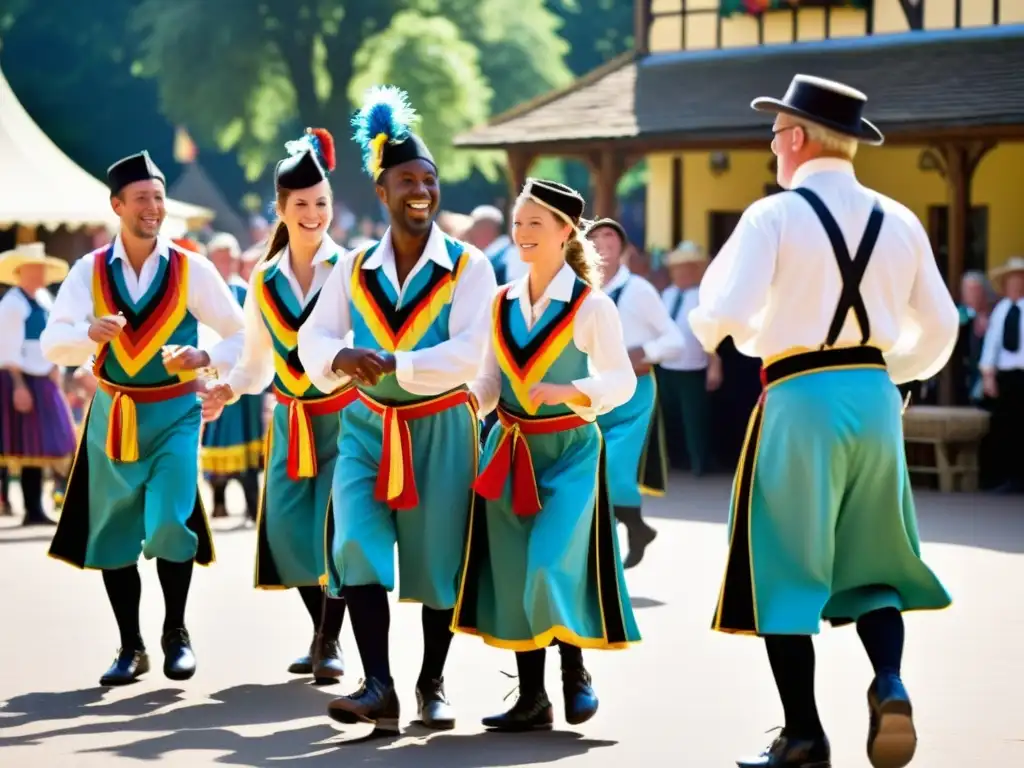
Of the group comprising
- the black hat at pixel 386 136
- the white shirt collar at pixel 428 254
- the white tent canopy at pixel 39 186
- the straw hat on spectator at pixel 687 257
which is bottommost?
the white shirt collar at pixel 428 254

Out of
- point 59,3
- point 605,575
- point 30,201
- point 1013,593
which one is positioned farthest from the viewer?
point 59,3

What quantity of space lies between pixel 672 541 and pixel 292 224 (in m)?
5.68

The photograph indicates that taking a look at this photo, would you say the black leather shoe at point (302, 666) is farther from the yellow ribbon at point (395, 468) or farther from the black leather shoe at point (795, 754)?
the black leather shoe at point (795, 754)

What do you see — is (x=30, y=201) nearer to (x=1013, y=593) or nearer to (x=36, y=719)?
(x=1013, y=593)

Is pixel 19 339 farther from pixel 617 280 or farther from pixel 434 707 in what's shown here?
pixel 434 707

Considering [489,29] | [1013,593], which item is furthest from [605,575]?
[489,29]

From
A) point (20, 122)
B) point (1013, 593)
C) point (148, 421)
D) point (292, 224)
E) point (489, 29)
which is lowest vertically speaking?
point (1013, 593)

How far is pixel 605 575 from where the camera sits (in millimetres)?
7602

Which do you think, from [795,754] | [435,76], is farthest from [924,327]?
[435,76]

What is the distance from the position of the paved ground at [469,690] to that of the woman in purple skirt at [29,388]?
353 centimetres

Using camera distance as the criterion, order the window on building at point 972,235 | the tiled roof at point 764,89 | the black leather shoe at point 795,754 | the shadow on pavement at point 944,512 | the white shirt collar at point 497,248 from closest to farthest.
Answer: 1. the black leather shoe at point 795,754
2. the shadow on pavement at point 944,512
3. the white shirt collar at point 497,248
4. the tiled roof at point 764,89
5. the window on building at point 972,235

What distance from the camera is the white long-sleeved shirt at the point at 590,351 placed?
7500 millimetres

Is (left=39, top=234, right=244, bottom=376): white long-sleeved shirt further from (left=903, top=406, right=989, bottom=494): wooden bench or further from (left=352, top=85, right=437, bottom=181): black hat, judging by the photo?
(left=903, top=406, right=989, bottom=494): wooden bench

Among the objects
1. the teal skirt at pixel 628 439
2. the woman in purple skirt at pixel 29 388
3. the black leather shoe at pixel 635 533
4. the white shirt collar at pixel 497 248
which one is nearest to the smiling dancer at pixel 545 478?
the teal skirt at pixel 628 439
